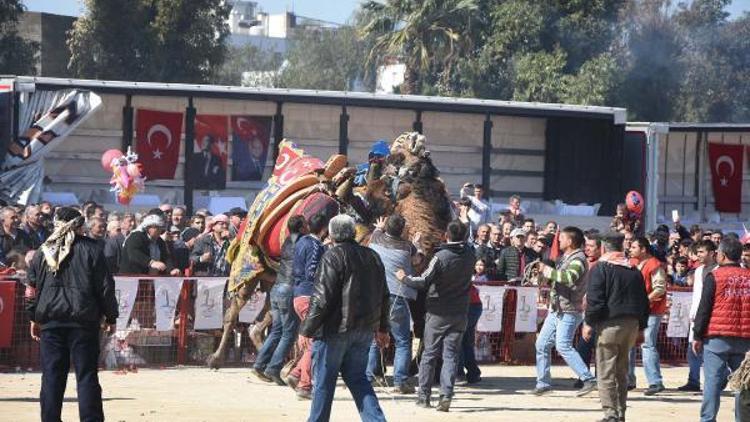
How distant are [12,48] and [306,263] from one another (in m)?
31.9

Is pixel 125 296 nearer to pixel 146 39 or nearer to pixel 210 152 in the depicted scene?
pixel 210 152

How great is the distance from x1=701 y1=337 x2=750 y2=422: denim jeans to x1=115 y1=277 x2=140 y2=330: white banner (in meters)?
6.67

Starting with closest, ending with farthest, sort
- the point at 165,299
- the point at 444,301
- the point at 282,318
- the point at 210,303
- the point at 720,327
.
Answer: the point at 720,327 → the point at 444,301 → the point at 282,318 → the point at 165,299 → the point at 210,303

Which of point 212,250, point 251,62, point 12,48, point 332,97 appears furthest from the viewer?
point 251,62

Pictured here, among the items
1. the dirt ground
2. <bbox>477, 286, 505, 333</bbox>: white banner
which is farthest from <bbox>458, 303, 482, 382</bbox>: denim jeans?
<bbox>477, 286, 505, 333</bbox>: white banner

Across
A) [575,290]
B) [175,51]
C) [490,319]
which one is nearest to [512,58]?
[175,51]

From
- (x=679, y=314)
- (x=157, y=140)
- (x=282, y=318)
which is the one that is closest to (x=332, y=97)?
(x=157, y=140)

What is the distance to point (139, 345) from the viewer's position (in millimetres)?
16766

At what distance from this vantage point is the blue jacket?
13.6m

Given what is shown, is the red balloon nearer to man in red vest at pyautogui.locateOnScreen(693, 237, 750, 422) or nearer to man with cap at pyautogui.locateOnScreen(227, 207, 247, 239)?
man with cap at pyautogui.locateOnScreen(227, 207, 247, 239)

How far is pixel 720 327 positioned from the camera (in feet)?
41.1

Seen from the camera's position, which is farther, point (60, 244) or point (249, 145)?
point (249, 145)

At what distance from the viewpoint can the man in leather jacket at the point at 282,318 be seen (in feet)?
48.1

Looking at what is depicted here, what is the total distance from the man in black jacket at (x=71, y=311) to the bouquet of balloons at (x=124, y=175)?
10840mm
